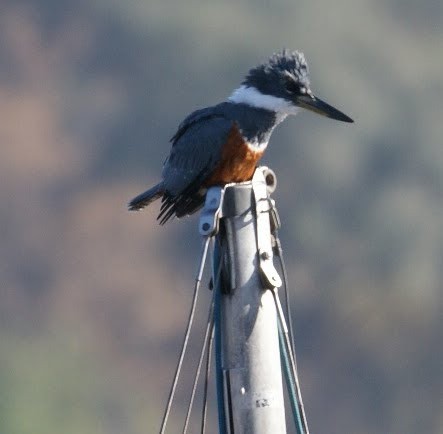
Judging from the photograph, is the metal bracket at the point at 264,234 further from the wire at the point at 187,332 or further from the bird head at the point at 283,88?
the bird head at the point at 283,88

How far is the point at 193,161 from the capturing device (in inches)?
172

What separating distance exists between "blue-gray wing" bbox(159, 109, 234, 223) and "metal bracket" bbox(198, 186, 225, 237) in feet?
3.57

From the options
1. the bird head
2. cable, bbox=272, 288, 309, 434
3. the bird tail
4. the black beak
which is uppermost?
the bird head

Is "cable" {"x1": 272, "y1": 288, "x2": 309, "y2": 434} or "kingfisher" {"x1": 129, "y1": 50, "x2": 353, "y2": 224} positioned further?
"kingfisher" {"x1": 129, "y1": 50, "x2": 353, "y2": 224}

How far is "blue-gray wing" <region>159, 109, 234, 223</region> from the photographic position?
4.31 metres

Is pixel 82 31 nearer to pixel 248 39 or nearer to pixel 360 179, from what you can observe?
pixel 248 39

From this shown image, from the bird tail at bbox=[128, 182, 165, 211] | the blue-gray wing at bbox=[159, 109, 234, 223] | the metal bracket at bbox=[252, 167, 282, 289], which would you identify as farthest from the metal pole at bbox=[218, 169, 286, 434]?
the bird tail at bbox=[128, 182, 165, 211]

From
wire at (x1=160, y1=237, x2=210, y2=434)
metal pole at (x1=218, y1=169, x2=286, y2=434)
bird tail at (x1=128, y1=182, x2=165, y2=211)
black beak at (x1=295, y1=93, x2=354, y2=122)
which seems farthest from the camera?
bird tail at (x1=128, y1=182, x2=165, y2=211)

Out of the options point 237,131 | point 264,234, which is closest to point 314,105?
point 237,131

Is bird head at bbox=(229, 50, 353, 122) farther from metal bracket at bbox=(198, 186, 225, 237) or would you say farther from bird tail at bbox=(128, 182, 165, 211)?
metal bracket at bbox=(198, 186, 225, 237)

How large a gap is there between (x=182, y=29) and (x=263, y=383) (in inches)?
404

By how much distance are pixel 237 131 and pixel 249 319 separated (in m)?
1.37

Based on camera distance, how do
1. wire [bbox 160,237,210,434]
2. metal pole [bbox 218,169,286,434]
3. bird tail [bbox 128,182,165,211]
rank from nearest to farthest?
wire [bbox 160,237,210,434] → metal pole [bbox 218,169,286,434] → bird tail [bbox 128,182,165,211]

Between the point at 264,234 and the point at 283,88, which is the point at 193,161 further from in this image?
the point at 264,234
